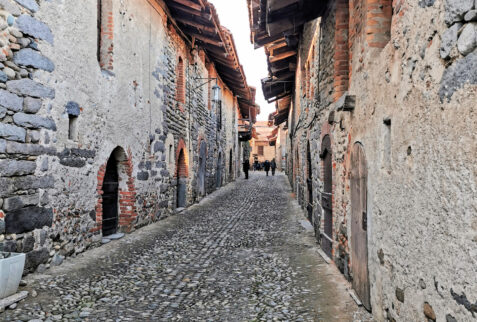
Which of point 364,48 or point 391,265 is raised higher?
point 364,48

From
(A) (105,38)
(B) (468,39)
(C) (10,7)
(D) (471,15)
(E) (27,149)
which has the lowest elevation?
(E) (27,149)

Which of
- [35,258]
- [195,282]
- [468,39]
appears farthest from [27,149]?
[468,39]

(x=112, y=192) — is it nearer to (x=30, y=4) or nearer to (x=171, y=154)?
(x=171, y=154)

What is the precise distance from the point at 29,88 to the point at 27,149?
73 cm

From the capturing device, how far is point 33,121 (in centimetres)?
436

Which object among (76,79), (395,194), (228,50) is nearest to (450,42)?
(395,194)

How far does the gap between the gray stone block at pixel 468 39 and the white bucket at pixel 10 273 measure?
400 centimetres

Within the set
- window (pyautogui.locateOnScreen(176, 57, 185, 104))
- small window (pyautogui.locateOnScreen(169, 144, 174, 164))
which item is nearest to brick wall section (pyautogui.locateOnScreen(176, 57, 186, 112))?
window (pyautogui.locateOnScreen(176, 57, 185, 104))

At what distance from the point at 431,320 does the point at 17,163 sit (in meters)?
4.30

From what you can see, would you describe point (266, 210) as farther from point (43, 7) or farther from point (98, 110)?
point (43, 7)

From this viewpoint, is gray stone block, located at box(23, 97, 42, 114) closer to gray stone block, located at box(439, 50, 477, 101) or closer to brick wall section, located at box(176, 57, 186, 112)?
gray stone block, located at box(439, 50, 477, 101)

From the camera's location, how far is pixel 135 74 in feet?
24.0

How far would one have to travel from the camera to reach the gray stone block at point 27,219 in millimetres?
4023

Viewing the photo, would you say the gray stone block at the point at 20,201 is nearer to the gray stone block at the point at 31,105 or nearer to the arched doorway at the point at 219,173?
the gray stone block at the point at 31,105
